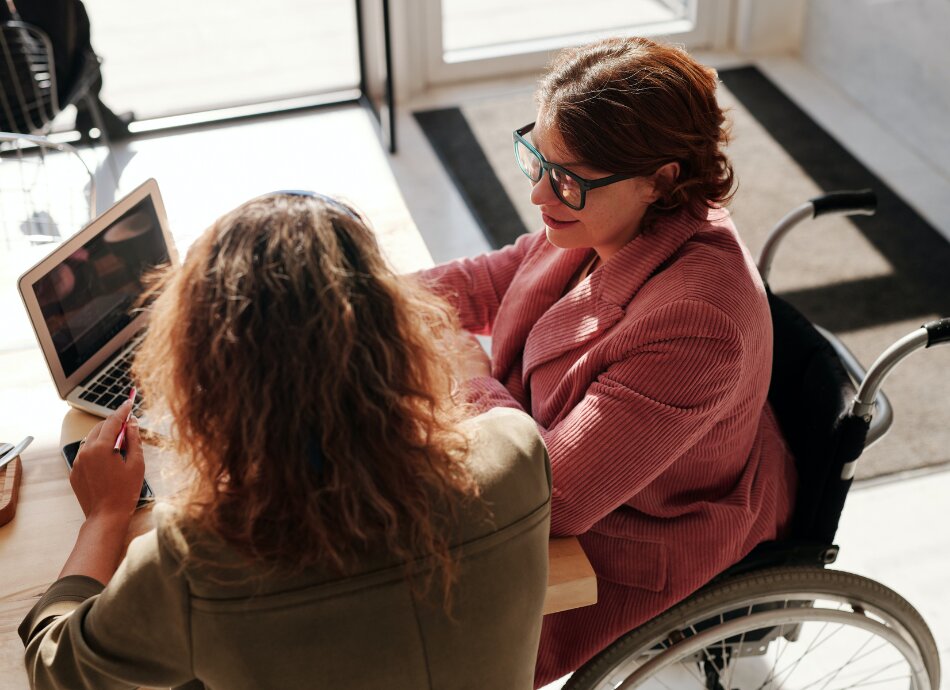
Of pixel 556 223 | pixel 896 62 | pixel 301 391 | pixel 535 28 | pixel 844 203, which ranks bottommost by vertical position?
pixel 535 28

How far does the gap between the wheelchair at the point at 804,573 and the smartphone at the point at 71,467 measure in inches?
26.0

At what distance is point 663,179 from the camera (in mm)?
1453

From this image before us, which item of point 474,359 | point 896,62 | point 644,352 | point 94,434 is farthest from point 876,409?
point 896,62

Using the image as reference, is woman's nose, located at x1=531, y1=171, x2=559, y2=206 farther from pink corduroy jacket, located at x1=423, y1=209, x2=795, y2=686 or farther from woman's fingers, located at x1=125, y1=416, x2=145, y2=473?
woman's fingers, located at x1=125, y1=416, x2=145, y2=473

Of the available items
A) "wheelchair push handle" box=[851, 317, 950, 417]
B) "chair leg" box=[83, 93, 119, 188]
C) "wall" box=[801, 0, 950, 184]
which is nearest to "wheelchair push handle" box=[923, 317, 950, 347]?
"wheelchair push handle" box=[851, 317, 950, 417]

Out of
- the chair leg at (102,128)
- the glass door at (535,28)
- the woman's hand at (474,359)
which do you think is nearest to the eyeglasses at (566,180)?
the woman's hand at (474,359)

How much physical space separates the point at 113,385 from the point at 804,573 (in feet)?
3.49

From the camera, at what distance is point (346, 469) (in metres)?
0.96

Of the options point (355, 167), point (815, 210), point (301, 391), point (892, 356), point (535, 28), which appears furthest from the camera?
point (535, 28)

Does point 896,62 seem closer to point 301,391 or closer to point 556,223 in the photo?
point 556,223

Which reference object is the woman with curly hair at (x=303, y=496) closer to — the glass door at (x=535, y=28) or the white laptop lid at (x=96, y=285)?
the white laptop lid at (x=96, y=285)

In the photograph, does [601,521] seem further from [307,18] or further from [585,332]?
[307,18]

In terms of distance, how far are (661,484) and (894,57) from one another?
286cm

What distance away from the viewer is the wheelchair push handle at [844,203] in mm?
1848
